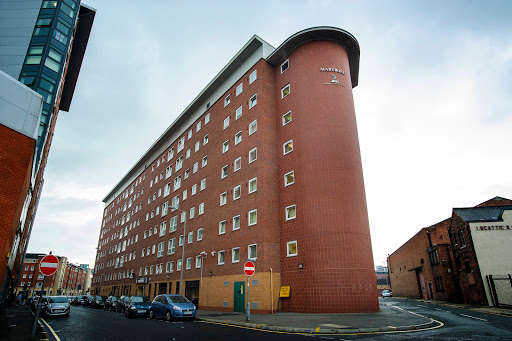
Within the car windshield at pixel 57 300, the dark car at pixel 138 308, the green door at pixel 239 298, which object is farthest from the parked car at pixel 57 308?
the green door at pixel 239 298

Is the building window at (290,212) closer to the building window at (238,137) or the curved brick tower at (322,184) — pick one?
the curved brick tower at (322,184)

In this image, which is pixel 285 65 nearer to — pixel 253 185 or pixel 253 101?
pixel 253 101

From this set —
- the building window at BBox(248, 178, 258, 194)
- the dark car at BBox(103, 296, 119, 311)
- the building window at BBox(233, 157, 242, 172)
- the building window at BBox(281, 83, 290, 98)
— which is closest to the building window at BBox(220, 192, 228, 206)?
the building window at BBox(233, 157, 242, 172)

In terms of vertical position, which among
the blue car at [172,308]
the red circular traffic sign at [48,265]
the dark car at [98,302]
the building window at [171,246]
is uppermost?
the building window at [171,246]

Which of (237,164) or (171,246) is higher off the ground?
(237,164)

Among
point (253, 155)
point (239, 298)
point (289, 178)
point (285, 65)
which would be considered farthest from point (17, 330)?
point (285, 65)

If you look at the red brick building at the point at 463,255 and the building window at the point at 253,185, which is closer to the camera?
the building window at the point at 253,185

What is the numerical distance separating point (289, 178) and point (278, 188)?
4.60 ft

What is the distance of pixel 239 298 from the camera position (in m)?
Answer: 25.0

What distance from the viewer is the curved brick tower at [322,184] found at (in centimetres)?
2119

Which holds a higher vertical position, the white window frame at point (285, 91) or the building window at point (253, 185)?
the white window frame at point (285, 91)

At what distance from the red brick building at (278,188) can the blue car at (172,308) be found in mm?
5857

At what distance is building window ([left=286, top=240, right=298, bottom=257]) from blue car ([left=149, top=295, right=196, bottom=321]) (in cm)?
835

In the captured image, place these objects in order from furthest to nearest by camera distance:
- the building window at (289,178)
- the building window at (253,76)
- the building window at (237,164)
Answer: the building window at (253,76)
the building window at (237,164)
the building window at (289,178)
